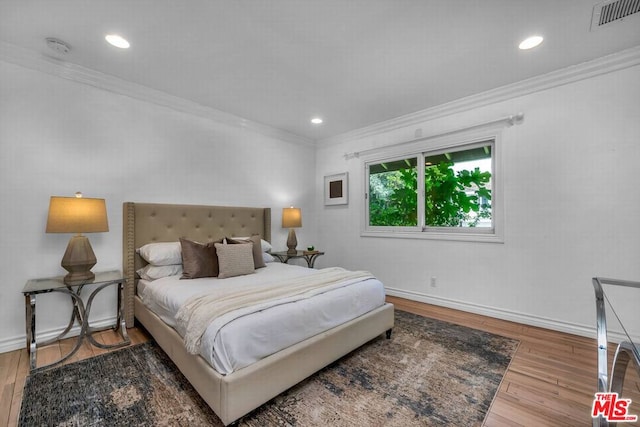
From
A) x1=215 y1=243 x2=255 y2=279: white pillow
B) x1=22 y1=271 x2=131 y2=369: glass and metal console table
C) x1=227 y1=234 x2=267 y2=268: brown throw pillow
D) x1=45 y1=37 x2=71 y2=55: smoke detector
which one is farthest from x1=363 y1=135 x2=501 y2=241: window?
x1=45 y1=37 x2=71 y2=55: smoke detector

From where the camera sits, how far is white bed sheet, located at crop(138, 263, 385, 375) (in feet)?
5.12

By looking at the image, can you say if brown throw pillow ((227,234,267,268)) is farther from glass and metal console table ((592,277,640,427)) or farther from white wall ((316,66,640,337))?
glass and metal console table ((592,277,640,427))

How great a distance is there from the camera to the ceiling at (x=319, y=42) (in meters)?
1.97

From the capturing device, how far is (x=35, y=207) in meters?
2.49

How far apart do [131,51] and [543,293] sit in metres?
4.56

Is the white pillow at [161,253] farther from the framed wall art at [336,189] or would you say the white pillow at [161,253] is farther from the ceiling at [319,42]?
the framed wall art at [336,189]

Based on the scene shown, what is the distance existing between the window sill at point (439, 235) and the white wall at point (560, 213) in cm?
6

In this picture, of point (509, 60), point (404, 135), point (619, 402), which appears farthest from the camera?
point (404, 135)

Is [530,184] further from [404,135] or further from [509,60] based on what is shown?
[404,135]

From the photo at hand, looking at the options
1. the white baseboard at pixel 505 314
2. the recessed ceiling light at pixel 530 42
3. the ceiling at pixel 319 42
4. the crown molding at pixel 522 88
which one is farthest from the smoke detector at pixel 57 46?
the white baseboard at pixel 505 314

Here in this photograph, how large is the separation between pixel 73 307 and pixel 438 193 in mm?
4234

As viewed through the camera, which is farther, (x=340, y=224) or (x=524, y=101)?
(x=340, y=224)

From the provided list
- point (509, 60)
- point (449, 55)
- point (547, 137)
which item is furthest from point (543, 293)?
point (449, 55)

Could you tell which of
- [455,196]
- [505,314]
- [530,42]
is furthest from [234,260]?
[530,42]
